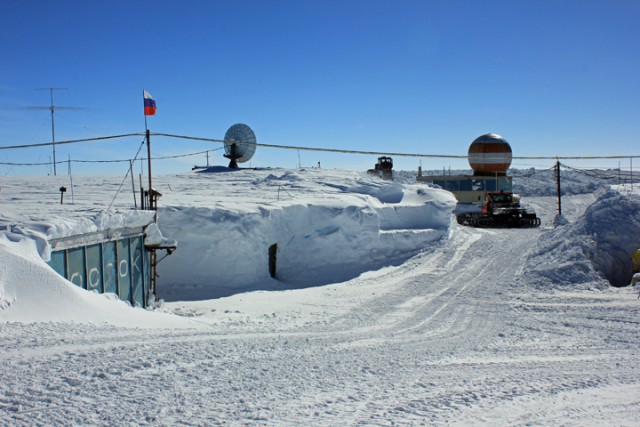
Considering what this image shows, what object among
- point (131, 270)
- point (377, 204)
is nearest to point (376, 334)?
point (131, 270)

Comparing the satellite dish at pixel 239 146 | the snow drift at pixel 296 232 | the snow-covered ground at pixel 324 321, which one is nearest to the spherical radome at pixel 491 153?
the snow drift at pixel 296 232

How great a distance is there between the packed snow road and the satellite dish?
2166 centimetres

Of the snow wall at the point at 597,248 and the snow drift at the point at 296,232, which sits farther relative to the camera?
the snow drift at the point at 296,232

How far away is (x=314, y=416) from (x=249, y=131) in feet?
91.2

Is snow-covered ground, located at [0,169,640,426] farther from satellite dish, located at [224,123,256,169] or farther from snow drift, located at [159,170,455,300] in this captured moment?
satellite dish, located at [224,123,256,169]

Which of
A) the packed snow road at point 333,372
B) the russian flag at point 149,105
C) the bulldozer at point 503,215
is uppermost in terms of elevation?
the russian flag at point 149,105

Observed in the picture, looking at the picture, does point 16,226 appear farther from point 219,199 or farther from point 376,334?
point 219,199

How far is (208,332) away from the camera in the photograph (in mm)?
7754

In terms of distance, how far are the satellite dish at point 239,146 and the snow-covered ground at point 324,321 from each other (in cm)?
980

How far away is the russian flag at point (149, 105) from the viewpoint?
48.5 feet

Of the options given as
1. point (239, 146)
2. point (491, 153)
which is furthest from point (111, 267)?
point (491, 153)

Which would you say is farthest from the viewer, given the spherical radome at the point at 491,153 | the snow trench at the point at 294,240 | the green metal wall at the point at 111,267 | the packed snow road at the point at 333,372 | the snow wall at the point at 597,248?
the spherical radome at the point at 491,153

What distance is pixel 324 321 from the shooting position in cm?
1088

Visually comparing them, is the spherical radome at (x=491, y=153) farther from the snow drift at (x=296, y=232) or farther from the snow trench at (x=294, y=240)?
the snow trench at (x=294, y=240)
